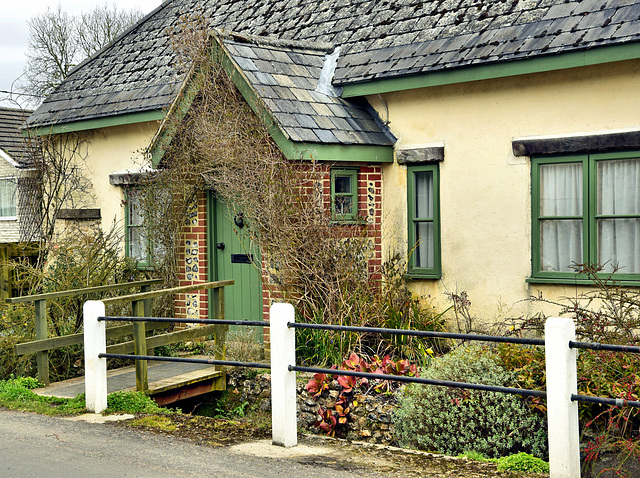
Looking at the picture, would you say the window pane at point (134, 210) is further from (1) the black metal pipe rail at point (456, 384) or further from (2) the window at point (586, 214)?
(1) the black metal pipe rail at point (456, 384)

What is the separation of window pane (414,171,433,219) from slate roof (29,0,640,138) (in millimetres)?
1369

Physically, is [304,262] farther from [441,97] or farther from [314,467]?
[314,467]

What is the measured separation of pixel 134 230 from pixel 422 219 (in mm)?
5273

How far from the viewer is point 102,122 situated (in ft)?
42.9

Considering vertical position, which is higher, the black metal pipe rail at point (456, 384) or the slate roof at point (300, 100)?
the slate roof at point (300, 100)

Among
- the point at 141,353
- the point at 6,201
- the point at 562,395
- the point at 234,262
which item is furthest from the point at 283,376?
the point at 6,201

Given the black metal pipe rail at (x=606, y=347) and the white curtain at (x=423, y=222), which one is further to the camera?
the white curtain at (x=423, y=222)

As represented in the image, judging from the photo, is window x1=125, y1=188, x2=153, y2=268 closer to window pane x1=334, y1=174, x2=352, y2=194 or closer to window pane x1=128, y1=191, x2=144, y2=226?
window pane x1=128, y1=191, x2=144, y2=226

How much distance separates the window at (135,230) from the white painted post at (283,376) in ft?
21.8

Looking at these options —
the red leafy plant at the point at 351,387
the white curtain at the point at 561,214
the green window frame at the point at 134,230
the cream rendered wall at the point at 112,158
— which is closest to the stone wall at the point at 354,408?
the red leafy plant at the point at 351,387

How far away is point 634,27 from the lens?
8.00m

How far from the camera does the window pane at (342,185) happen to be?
1004cm

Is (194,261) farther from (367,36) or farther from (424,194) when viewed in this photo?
(367,36)

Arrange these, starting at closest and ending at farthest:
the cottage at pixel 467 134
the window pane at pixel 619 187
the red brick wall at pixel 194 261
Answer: the window pane at pixel 619 187
the cottage at pixel 467 134
the red brick wall at pixel 194 261
